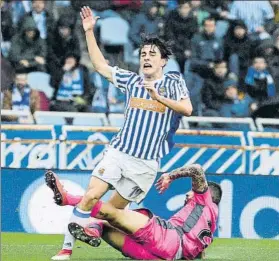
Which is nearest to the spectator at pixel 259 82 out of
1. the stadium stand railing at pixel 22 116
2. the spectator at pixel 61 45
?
the spectator at pixel 61 45

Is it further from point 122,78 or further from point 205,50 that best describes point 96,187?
point 205,50

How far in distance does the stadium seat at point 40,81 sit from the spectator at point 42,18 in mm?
593

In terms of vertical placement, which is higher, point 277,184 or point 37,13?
point 37,13

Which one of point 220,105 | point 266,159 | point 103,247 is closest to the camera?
point 103,247

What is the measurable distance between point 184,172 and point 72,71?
6.51 metres

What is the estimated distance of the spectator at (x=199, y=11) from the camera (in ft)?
50.6

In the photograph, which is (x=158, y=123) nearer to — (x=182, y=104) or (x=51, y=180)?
(x=182, y=104)

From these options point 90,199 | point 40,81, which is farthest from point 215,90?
point 90,199

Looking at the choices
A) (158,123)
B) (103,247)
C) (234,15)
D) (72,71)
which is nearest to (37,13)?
(72,71)

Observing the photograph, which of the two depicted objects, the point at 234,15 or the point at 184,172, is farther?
the point at 234,15

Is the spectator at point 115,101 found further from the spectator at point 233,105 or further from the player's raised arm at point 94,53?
the player's raised arm at point 94,53

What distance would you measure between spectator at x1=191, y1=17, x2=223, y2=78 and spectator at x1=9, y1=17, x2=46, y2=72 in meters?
2.19

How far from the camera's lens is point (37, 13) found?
15.4m

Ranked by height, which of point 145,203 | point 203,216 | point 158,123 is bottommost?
point 145,203
